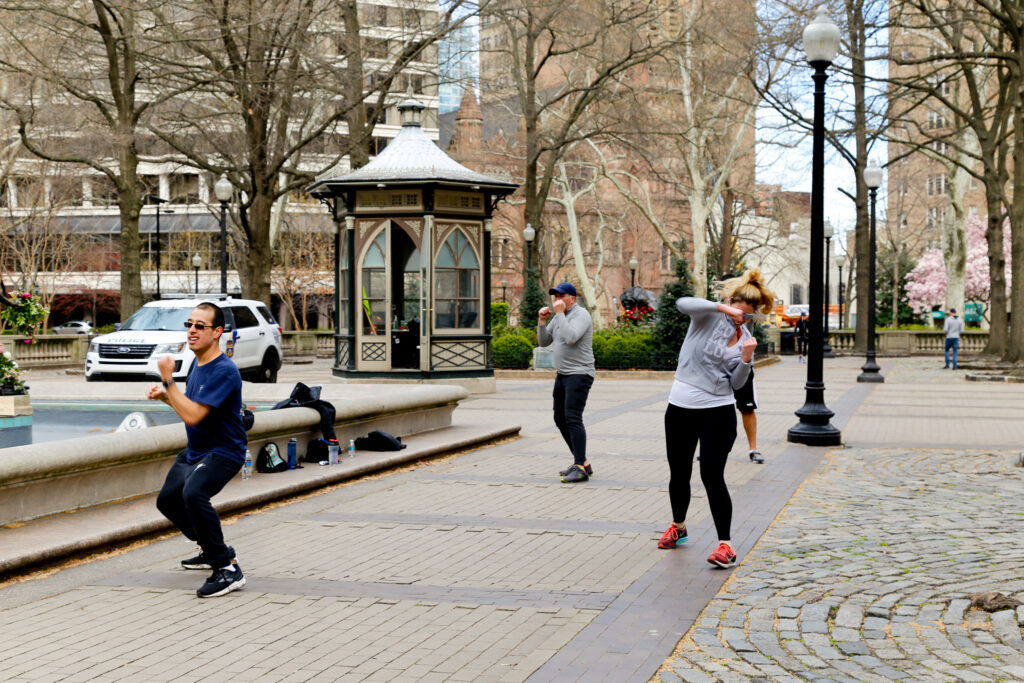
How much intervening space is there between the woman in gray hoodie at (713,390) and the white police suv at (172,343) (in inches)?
536

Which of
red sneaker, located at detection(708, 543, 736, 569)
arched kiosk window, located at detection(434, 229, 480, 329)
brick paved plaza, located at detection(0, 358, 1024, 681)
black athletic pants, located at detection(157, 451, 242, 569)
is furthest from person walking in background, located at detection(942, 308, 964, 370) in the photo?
black athletic pants, located at detection(157, 451, 242, 569)

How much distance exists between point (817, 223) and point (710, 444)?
8.18m

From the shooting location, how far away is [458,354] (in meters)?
22.3

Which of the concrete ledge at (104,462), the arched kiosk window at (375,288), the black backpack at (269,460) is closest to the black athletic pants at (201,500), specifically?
the concrete ledge at (104,462)

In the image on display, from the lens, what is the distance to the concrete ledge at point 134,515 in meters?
7.35

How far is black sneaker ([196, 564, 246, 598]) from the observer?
6.61m

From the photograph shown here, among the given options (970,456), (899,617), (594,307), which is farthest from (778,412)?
(594,307)

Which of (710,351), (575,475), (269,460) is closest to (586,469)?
(575,475)

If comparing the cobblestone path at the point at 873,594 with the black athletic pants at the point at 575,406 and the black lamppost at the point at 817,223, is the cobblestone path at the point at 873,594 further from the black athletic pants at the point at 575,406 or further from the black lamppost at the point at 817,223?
the black lamppost at the point at 817,223

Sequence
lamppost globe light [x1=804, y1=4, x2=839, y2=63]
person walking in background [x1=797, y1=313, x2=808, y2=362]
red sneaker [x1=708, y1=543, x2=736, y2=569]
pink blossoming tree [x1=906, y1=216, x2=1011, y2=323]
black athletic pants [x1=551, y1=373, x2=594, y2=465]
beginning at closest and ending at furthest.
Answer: red sneaker [x1=708, y1=543, x2=736, y2=569]
black athletic pants [x1=551, y1=373, x2=594, y2=465]
lamppost globe light [x1=804, y1=4, x2=839, y2=63]
person walking in background [x1=797, y1=313, x2=808, y2=362]
pink blossoming tree [x1=906, y1=216, x2=1011, y2=323]

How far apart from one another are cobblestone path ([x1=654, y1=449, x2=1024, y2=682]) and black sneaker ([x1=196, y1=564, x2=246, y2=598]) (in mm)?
2691

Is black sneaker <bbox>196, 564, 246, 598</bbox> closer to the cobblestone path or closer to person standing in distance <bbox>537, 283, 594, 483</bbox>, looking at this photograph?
the cobblestone path

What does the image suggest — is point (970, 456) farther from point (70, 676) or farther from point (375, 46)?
point (375, 46)

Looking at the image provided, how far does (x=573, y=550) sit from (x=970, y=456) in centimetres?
728
